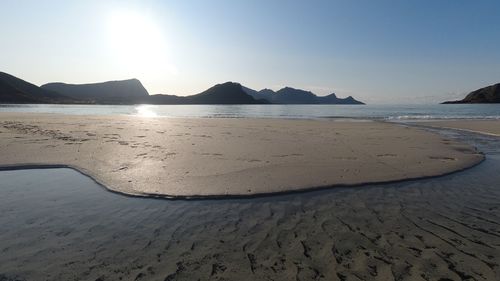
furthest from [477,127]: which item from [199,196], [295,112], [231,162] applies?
[295,112]

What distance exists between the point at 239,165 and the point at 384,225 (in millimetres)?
6204

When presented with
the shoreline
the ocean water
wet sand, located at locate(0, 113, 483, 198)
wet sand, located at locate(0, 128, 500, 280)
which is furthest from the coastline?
wet sand, located at locate(0, 128, 500, 280)

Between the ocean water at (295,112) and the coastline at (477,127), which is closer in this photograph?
the coastline at (477,127)

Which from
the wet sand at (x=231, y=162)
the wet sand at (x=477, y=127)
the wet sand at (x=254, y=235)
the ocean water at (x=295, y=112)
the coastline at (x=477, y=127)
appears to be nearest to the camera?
the wet sand at (x=254, y=235)

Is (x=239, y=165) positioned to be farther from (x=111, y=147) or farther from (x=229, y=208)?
(x=111, y=147)

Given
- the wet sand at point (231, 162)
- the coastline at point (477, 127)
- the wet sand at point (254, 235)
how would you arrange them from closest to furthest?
the wet sand at point (254, 235), the wet sand at point (231, 162), the coastline at point (477, 127)

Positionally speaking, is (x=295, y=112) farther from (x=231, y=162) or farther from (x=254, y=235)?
(x=254, y=235)

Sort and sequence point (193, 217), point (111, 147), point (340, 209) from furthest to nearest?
1. point (111, 147)
2. point (340, 209)
3. point (193, 217)

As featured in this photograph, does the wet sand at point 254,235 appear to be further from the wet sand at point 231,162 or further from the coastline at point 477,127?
the coastline at point 477,127

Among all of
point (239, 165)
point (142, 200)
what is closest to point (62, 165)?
point (142, 200)

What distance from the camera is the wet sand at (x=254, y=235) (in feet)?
15.6

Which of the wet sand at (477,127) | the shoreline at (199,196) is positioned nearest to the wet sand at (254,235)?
the shoreline at (199,196)

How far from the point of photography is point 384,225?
6.57 meters

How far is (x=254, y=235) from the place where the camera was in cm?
609
